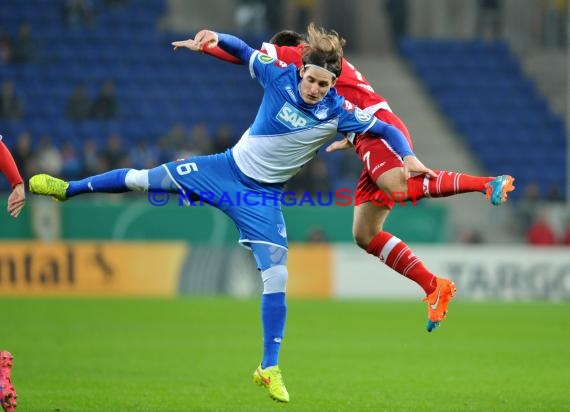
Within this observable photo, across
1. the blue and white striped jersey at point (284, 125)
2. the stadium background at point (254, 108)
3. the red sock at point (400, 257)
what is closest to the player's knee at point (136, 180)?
the blue and white striped jersey at point (284, 125)

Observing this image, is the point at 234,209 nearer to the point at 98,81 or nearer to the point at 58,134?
the point at 58,134

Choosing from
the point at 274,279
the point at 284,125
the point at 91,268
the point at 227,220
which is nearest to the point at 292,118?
the point at 284,125

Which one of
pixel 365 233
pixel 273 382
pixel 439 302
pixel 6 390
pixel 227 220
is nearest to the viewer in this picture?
pixel 6 390

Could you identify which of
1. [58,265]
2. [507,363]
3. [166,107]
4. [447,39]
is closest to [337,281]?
[58,265]

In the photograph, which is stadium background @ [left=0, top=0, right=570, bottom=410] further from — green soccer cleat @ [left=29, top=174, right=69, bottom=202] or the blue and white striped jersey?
the blue and white striped jersey

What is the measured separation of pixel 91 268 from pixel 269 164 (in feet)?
40.7

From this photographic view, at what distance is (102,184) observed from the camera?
8.50 m

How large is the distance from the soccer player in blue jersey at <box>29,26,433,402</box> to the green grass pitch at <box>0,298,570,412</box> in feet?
3.68

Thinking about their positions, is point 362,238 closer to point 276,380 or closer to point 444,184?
point 444,184

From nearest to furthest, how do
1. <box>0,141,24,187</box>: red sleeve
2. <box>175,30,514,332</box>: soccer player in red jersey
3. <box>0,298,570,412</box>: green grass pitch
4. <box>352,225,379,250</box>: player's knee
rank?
<box>0,141,24,187</box>: red sleeve
<box>175,30,514,332</box>: soccer player in red jersey
<box>0,298,570,412</box>: green grass pitch
<box>352,225,379,250</box>: player's knee

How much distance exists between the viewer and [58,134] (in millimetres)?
23844

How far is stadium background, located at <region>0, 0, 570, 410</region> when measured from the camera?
47.0 feet

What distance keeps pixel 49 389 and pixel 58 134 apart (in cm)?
1488

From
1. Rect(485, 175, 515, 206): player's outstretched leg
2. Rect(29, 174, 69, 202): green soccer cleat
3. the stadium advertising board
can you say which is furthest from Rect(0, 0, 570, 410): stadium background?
Rect(485, 175, 515, 206): player's outstretched leg
